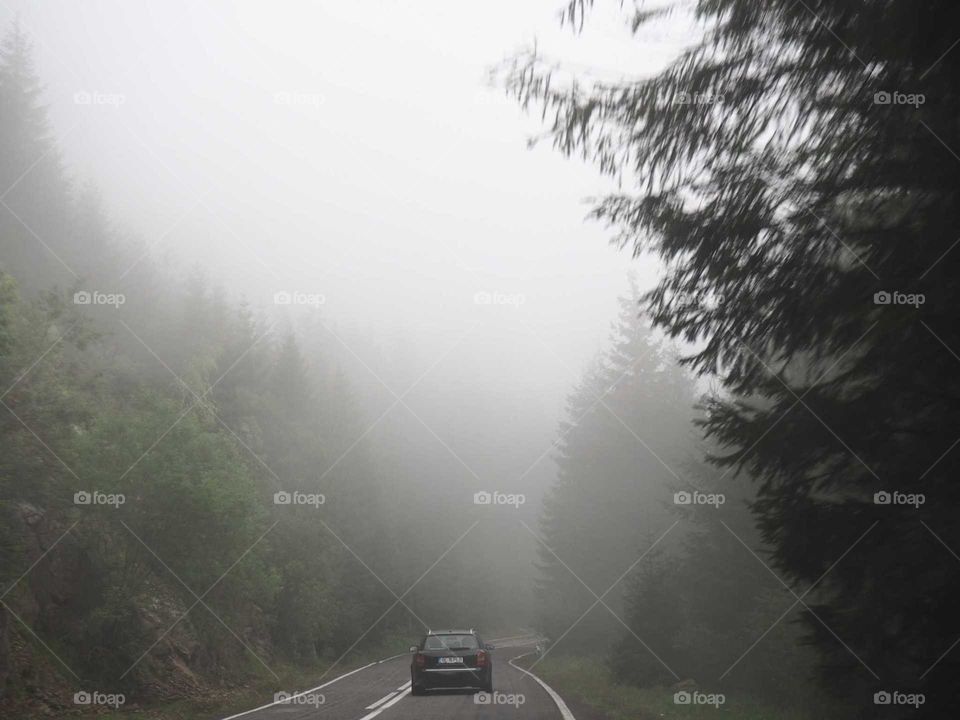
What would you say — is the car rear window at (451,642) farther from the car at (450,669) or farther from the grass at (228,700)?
the grass at (228,700)

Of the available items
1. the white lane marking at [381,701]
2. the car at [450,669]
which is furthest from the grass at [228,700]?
the car at [450,669]

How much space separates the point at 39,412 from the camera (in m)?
14.8

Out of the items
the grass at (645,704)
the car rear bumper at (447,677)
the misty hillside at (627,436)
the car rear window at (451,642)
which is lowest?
the grass at (645,704)

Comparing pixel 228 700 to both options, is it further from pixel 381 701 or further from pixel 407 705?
pixel 407 705

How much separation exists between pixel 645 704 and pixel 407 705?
18.0 ft

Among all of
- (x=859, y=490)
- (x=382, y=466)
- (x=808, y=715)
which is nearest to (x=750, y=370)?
(x=859, y=490)

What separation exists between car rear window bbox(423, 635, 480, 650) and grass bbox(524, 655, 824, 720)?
95.9 inches

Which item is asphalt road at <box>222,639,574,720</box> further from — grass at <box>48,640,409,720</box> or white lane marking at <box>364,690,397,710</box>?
grass at <box>48,640,409,720</box>

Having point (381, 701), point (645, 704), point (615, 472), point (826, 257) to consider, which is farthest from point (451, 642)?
point (615, 472)

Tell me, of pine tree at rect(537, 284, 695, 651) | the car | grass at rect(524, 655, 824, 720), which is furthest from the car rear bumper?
pine tree at rect(537, 284, 695, 651)

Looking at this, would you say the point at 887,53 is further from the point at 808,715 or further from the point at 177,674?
the point at 177,674

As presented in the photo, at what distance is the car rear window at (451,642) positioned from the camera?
1542 centimetres

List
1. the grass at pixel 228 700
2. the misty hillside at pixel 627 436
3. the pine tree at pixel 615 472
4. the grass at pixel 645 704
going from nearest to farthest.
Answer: the misty hillside at pixel 627 436, the grass at pixel 228 700, the grass at pixel 645 704, the pine tree at pixel 615 472

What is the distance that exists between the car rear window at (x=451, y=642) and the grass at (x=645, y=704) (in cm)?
244
